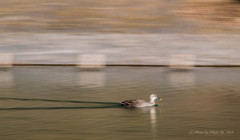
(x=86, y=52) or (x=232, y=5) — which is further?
(x=232, y=5)

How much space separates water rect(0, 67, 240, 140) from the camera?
43.2ft

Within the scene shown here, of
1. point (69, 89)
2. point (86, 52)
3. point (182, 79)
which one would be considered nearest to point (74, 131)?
point (69, 89)

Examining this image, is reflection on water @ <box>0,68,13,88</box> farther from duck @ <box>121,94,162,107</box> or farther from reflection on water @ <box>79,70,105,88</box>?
duck @ <box>121,94,162,107</box>

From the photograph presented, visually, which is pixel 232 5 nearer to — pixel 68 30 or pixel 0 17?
pixel 68 30


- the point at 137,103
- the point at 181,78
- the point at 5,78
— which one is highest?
the point at 181,78

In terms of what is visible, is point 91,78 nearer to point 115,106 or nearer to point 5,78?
point 5,78

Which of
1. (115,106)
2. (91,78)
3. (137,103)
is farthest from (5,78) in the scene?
(137,103)

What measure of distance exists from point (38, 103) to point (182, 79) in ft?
27.5

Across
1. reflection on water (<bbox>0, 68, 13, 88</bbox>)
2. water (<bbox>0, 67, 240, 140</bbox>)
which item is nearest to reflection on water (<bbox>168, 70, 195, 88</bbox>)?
water (<bbox>0, 67, 240, 140</bbox>)

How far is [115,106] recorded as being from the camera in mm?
16688

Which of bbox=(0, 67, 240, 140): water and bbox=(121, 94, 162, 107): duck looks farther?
bbox=(121, 94, 162, 107): duck

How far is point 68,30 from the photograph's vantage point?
37750mm

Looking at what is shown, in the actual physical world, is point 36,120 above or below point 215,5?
below

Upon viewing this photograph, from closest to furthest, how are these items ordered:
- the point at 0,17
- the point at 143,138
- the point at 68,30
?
1. the point at 143,138
2. the point at 68,30
3. the point at 0,17
